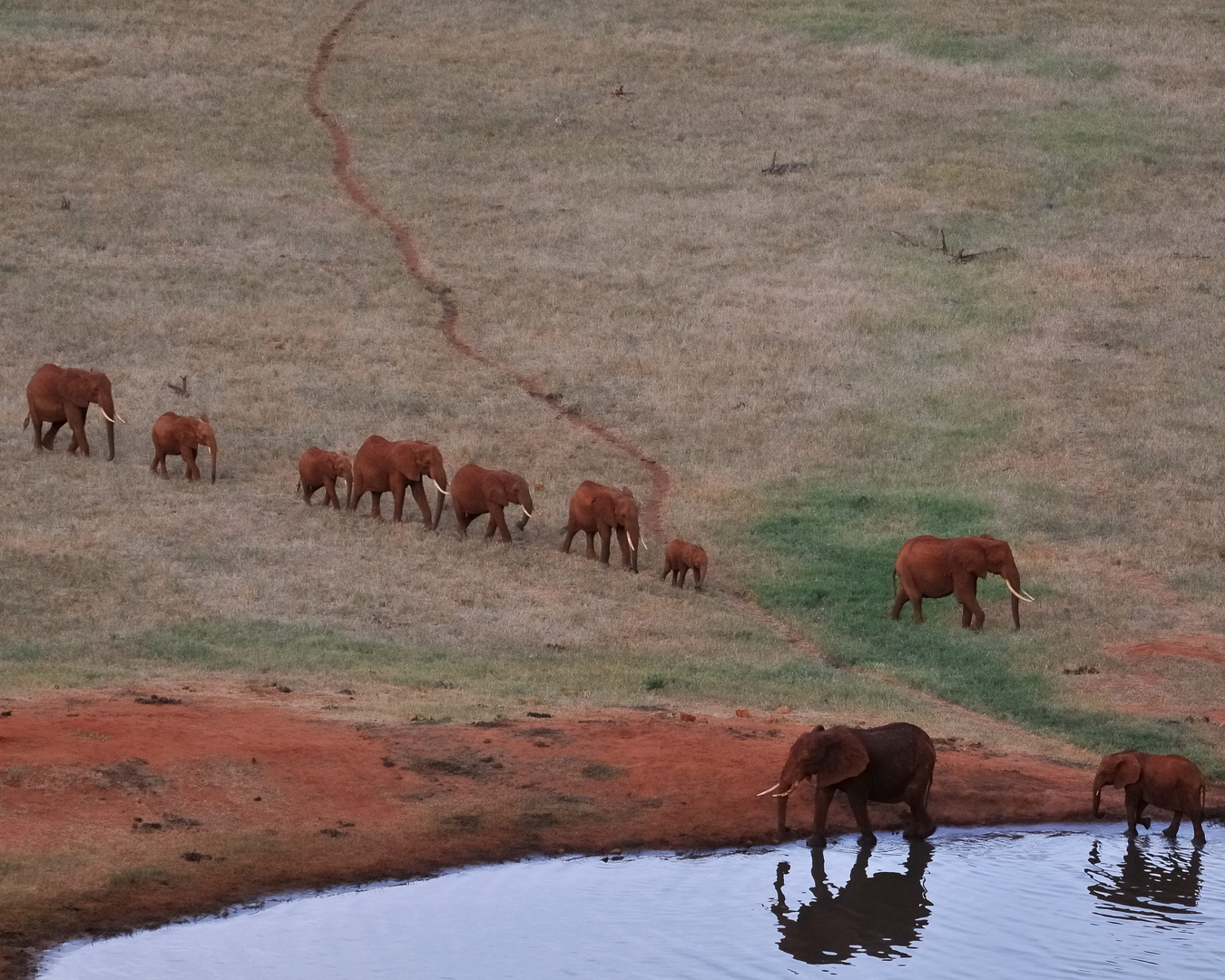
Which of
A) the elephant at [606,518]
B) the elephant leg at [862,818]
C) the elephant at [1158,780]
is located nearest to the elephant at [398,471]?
the elephant at [606,518]

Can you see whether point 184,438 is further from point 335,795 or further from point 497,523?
point 335,795

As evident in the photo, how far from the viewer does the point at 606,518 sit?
83.1ft

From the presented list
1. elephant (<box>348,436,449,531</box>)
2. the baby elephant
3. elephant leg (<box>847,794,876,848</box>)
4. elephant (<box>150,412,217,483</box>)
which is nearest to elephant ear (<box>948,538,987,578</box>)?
the baby elephant

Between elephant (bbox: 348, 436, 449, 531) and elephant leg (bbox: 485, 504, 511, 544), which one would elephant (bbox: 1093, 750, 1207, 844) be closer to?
elephant leg (bbox: 485, 504, 511, 544)

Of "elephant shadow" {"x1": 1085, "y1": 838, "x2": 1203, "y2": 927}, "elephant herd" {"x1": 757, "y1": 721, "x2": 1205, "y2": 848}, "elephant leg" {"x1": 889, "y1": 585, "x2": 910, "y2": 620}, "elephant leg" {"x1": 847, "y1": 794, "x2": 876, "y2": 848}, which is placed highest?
"elephant leg" {"x1": 889, "y1": 585, "x2": 910, "y2": 620}

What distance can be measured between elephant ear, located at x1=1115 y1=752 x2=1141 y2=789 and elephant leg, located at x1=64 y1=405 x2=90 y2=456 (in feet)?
57.3

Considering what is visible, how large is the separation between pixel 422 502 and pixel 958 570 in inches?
294

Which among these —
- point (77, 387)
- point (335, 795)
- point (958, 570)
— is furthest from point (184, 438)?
point (335, 795)

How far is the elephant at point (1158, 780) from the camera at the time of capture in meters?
15.9

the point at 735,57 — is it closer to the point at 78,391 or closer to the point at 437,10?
the point at 437,10

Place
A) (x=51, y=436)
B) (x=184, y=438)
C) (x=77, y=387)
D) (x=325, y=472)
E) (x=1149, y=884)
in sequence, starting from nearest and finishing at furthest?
(x=1149, y=884), (x=325, y=472), (x=184, y=438), (x=77, y=387), (x=51, y=436)

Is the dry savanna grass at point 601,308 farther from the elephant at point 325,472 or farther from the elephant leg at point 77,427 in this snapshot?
the elephant leg at point 77,427

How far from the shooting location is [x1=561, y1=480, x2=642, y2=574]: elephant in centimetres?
2519

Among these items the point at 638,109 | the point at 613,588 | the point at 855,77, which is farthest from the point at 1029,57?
the point at 613,588
